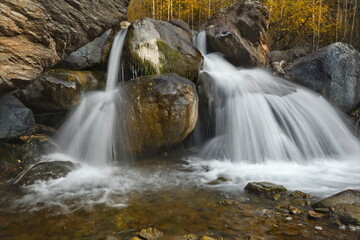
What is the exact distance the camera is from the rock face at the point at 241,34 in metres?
11.6

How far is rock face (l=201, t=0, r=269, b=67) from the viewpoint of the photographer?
11.6 m

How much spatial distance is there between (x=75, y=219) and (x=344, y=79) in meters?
10.5

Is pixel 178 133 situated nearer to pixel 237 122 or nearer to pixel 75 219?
pixel 237 122

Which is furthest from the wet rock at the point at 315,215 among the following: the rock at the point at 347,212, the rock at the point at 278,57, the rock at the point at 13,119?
the rock at the point at 278,57

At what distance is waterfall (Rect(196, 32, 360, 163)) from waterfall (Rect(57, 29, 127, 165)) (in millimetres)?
2513

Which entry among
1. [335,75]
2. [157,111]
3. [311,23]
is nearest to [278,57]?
[311,23]

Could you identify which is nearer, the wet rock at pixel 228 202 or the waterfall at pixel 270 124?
the wet rock at pixel 228 202

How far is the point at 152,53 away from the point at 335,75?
7.23 metres

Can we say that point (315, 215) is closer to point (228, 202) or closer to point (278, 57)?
point (228, 202)

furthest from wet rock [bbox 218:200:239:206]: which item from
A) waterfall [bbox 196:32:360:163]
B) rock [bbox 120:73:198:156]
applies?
rock [bbox 120:73:198:156]

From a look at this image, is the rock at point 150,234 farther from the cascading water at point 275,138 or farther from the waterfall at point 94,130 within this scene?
the waterfall at point 94,130

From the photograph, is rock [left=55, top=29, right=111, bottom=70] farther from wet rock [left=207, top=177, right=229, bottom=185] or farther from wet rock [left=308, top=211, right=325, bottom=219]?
wet rock [left=308, top=211, right=325, bottom=219]

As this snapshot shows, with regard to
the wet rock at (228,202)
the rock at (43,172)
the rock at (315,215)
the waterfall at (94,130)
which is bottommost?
the wet rock at (228,202)

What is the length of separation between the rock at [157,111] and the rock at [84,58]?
112 inches
